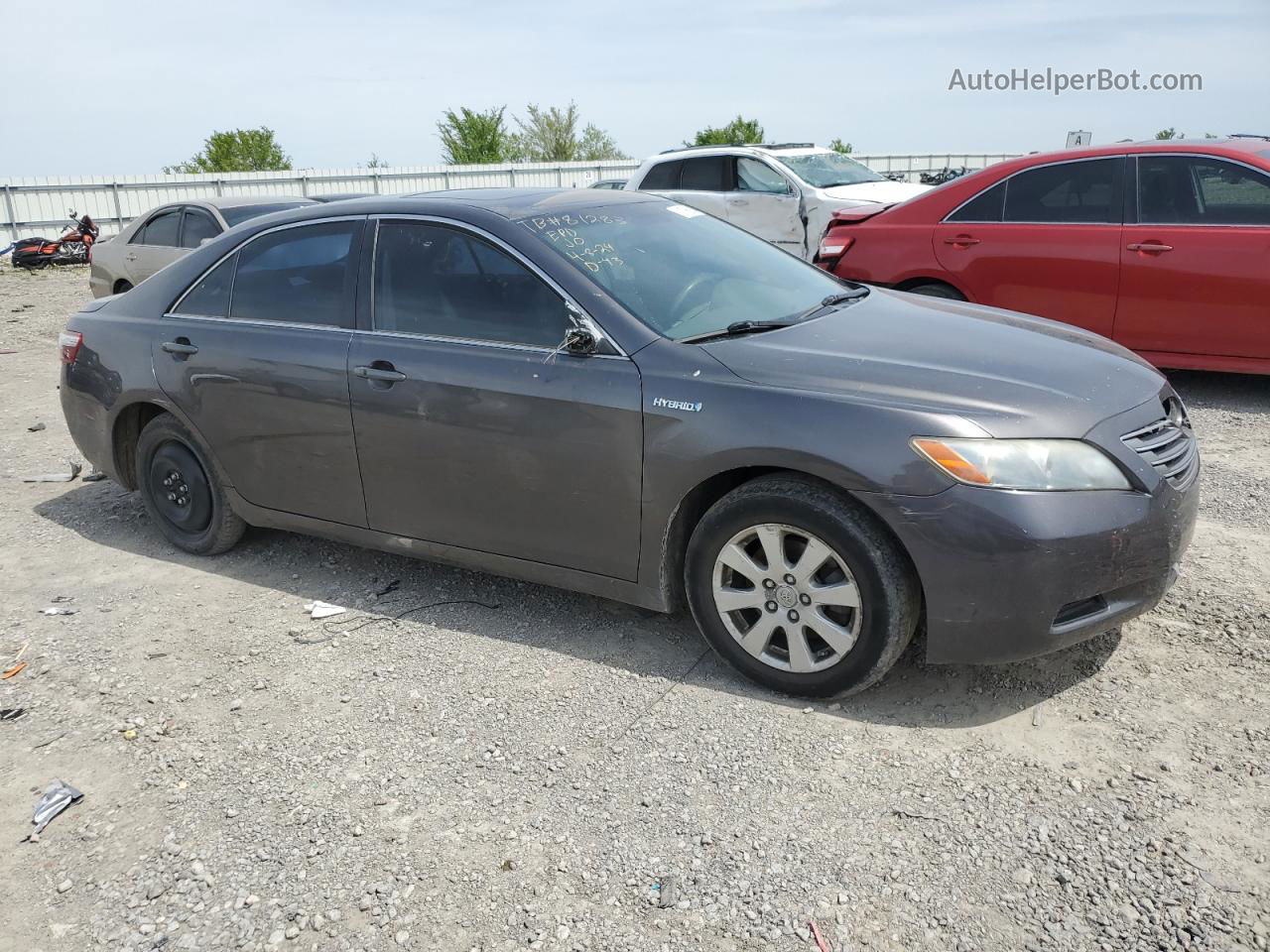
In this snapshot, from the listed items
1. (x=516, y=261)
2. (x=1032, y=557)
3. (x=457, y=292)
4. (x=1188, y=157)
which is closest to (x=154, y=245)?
(x=457, y=292)

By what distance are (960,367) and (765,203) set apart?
9470 millimetres

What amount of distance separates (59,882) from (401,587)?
2.00 metres

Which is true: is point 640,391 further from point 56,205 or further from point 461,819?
point 56,205

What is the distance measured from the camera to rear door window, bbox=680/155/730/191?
508 inches

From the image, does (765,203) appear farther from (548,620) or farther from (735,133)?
(735,133)

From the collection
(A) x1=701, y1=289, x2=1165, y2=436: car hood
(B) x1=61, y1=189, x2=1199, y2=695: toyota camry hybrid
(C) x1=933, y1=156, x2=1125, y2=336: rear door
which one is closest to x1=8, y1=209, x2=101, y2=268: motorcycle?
(B) x1=61, y1=189, x2=1199, y2=695: toyota camry hybrid

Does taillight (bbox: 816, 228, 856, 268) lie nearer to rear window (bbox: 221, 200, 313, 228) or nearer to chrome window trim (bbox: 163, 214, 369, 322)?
chrome window trim (bbox: 163, 214, 369, 322)

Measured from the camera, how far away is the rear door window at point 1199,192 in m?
6.51

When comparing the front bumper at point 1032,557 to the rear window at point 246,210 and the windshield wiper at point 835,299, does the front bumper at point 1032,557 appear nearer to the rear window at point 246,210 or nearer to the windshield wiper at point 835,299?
the windshield wiper at point 835,299

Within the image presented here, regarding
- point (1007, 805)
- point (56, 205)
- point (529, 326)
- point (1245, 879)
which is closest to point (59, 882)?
point (529, 326)

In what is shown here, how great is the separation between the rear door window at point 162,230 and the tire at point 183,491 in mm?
7102

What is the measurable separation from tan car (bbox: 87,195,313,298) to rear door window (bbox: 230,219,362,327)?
6.25 m

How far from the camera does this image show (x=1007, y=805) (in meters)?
2.96

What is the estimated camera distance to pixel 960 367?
3.49 metres
